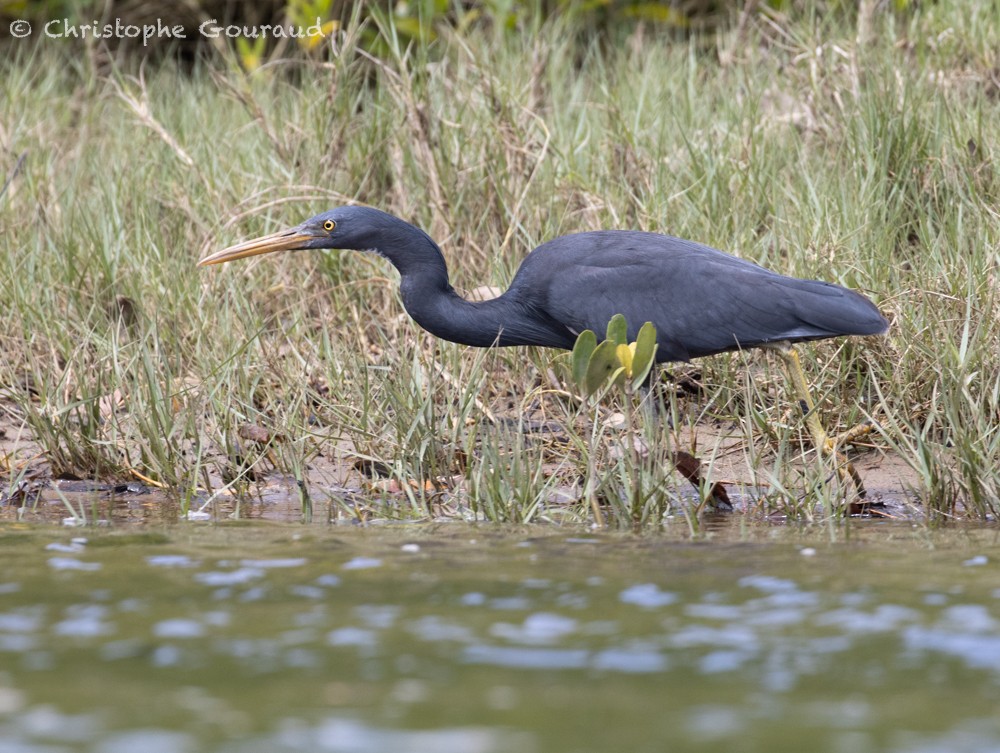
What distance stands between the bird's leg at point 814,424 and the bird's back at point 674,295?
11 cm

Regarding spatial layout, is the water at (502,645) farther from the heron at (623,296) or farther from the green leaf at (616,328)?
the heron at (623,296)

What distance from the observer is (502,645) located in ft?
9.52

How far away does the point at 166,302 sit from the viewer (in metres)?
6.02

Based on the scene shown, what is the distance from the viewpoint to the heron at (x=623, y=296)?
5.02 metres

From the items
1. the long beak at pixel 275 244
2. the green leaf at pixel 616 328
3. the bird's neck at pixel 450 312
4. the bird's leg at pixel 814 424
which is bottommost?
the bird's leg at pixel 814 424

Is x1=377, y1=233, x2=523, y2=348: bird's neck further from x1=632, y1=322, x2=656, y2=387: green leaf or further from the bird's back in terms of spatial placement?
x1=632, y1=322, x2=656, y2=387: green leaf

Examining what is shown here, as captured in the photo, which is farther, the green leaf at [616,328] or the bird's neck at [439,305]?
the bird's neck at [439,305]

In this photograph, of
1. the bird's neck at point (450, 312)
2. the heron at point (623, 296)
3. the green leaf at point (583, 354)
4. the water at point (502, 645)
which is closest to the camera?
the water at point (502, 645)

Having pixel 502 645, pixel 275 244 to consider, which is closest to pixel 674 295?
pixel 275 244

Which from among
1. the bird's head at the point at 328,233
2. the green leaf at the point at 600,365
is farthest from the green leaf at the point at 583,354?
the bird's head at the point at 328,233

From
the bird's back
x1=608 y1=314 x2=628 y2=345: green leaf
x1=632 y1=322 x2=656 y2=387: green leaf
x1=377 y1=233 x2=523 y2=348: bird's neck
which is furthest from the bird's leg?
x1=377 y1=233 x2=523 y2=348: bird's neck

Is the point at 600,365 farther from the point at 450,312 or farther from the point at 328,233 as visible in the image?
the point at 328,233

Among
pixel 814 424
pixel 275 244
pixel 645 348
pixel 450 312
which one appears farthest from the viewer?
pixel 275 244

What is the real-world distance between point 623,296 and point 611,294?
4 centimetres
